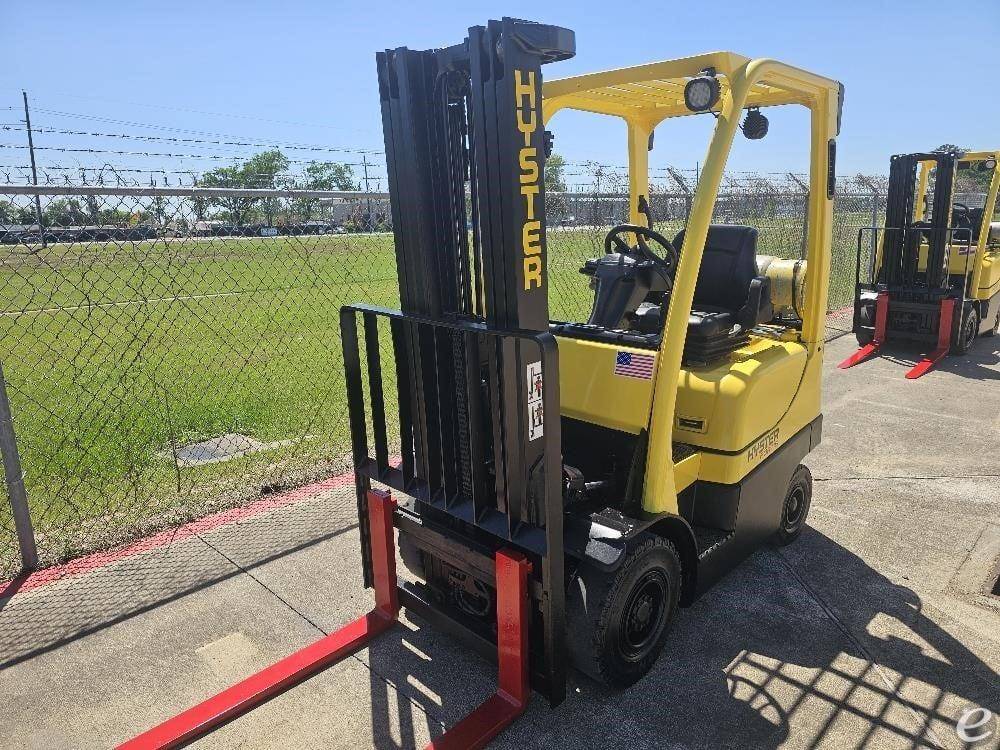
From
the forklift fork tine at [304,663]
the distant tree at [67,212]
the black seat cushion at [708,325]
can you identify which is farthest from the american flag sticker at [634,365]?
the distant tree at [67,212]

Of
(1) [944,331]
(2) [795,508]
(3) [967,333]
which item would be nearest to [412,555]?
(2) [795,508]

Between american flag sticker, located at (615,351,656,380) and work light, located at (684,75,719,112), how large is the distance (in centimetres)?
111

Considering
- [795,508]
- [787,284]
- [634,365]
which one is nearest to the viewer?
[634,365]

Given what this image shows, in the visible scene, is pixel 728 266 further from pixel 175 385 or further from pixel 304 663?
pixel 175 385

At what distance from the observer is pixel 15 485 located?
3900 millimetres

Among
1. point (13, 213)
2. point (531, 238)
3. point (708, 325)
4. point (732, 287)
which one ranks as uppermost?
point (13, 213)

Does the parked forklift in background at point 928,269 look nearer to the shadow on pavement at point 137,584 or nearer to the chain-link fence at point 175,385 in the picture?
the chain-link fence at point 175,385

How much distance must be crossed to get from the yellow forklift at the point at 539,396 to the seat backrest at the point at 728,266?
22mm

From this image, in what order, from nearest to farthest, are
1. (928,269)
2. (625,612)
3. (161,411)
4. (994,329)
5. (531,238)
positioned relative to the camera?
(531,238) < (625,612) < (161,411) < (928,269) < (994,329)

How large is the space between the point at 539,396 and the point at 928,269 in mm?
9028

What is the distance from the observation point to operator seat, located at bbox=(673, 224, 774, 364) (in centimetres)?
372

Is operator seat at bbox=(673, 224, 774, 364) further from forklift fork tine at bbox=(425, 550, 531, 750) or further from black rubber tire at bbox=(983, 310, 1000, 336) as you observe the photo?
black rubber tire at bbox=(983, 310, 1000, 336)

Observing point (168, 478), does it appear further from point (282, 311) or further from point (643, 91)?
point (282, 311)

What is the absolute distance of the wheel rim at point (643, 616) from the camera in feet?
9.84
